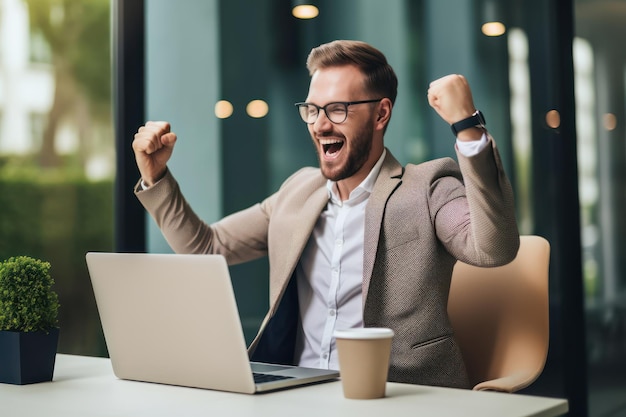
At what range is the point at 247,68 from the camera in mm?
3641

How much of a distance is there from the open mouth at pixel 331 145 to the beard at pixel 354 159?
0.06 feet

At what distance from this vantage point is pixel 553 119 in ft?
9.25

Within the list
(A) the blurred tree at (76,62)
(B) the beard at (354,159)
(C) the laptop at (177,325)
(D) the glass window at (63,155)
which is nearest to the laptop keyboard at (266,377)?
(C) the laptop at (177,325)

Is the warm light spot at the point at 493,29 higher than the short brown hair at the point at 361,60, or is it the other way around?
the warm light spot at the point at 493,29

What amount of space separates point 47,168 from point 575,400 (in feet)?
8.20

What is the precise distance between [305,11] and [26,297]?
86.5 inches

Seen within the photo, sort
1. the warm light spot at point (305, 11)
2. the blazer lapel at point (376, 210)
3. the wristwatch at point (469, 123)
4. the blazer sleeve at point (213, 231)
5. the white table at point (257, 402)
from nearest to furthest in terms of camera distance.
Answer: the white table at point (257, 402) < the wristwatch at point (469, 123) < the blazer lapel at point (376, 210) < the blazer sleeve at point (213, 231) < the warm light spot at point (305, 11)

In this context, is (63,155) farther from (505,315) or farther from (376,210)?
(505,315)

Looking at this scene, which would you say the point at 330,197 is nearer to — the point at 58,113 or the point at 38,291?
the point at 38,291

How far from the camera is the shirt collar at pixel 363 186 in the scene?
→ 2184 millimetres

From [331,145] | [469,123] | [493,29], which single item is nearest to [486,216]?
[469,123]

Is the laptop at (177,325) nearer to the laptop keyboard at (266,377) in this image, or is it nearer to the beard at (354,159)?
the laptop keyboard at (266,377)

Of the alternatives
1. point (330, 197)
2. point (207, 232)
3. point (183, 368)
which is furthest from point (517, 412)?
point (207, 232)

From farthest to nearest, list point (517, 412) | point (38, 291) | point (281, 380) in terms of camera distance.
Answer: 1. point (38, 291)
2. point (281, 380)
3. point (517, 412)
